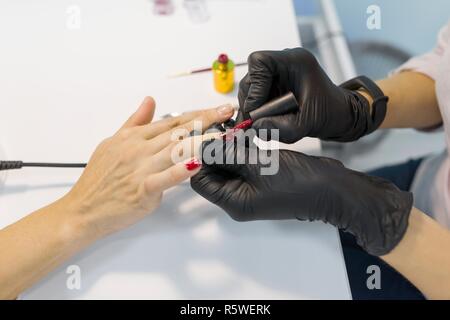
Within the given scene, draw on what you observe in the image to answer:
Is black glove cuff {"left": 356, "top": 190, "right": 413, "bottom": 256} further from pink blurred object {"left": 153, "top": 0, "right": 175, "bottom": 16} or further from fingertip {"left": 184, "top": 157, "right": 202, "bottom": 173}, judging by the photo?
pink blurred object {"left": 153, "top": 0, "right": 175, "bottom": 16}

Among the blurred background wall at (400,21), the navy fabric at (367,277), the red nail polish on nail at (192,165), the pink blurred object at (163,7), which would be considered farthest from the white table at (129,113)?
the blurred background wall at (400,21)

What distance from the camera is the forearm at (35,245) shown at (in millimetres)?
618

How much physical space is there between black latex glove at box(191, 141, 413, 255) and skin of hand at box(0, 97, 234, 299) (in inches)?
Result: 2.7

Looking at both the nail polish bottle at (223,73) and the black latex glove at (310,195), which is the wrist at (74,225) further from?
the nail polish bottle at (223,73)

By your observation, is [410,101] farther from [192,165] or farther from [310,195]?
[192,165]

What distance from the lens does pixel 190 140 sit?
64cm

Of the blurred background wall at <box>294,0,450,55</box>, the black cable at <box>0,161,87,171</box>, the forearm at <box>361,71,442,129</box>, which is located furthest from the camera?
the blurred background wall at <box>294,0,450,55</box>

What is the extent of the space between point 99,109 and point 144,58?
152 millimetres

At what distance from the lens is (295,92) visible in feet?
2.30

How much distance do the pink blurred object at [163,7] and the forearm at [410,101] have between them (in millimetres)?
506

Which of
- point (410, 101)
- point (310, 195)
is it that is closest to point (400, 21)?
point (410, 101)

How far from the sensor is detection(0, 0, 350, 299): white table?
629 mm

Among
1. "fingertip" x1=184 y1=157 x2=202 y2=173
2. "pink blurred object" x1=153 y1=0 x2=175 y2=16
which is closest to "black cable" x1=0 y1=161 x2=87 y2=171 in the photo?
"fingertip" x1=184 y1=157 x2=202 y2=173
